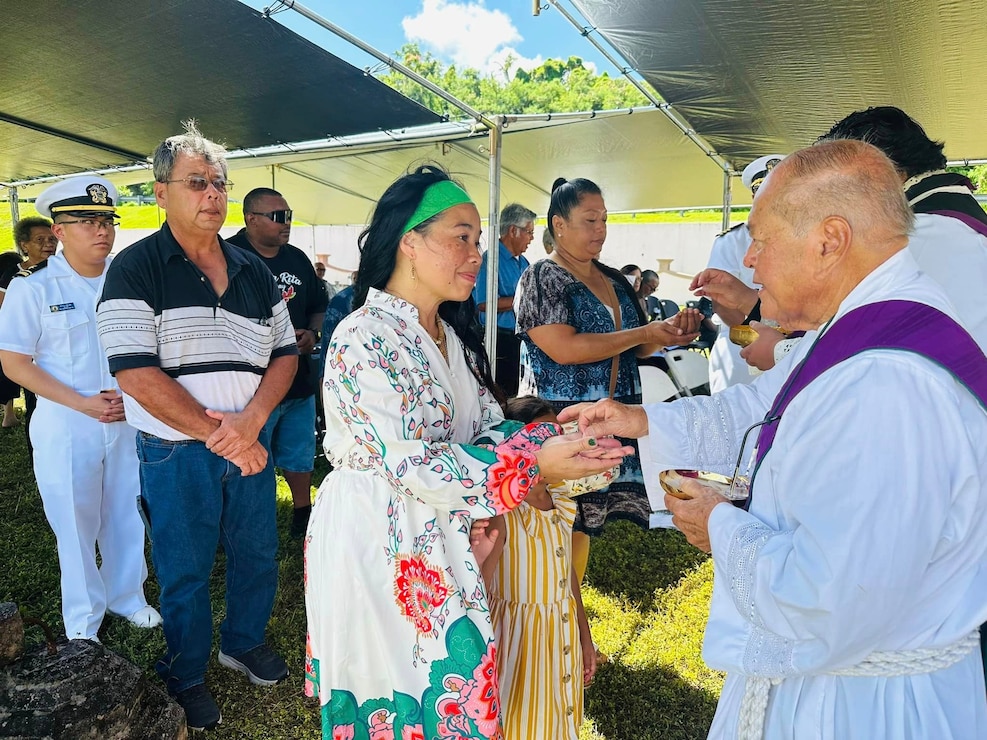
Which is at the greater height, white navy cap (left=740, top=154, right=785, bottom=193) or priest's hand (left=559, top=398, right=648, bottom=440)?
white navy cap (left=740, top=154, right=785, bottom=193)

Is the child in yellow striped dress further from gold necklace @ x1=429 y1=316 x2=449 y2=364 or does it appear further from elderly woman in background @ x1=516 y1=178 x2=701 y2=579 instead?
elderly woman in background @ x1=516 y1=178 x2=701 y2=579

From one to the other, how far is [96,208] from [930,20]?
177 inches

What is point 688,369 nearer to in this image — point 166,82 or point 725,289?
point 725,289

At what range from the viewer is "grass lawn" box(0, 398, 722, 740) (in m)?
2.80

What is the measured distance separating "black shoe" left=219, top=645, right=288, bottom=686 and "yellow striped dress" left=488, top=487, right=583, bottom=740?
58.5 inches

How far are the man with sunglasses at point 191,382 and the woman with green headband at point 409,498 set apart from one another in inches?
37.4

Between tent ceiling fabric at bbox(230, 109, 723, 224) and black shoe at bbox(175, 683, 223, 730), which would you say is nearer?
black shoe at bbox(175, 683, 223, 730)

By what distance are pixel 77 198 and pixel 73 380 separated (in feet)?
2.75

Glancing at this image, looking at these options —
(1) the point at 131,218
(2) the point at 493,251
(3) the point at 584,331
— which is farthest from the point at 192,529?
(1) the point at 131,218

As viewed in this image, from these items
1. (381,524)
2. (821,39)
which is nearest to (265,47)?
(821,39)

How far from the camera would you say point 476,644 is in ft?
5.40

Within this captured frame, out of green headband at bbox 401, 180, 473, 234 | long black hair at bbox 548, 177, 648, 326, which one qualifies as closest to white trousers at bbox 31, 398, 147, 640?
green headband at bbox 401, 180, 473, 234

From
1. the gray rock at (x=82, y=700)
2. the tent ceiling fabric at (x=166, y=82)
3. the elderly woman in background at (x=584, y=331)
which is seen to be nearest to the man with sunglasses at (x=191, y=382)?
the gray rock at (x=82, y=700)

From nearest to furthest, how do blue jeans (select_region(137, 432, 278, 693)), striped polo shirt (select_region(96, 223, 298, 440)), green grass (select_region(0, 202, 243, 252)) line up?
striped polo shirt (select_region(96, 223, 298, 440)) → blue jeans (select_region(137, 432, 278, 693)) → green grass (select_region(0, 202, 243, 252))
